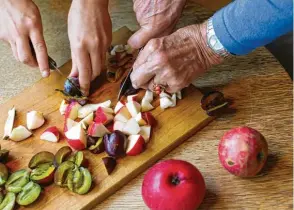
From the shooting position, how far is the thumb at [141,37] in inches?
68.6

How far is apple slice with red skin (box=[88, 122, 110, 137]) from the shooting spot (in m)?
1.56

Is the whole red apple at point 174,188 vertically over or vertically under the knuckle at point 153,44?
under

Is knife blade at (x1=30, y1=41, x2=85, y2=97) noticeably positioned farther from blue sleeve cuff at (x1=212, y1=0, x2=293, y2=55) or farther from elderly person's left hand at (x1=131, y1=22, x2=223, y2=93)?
blue sleeve cuff at (x1=212, y1=0, x2=293, y2=55)

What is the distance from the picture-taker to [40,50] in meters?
1.70

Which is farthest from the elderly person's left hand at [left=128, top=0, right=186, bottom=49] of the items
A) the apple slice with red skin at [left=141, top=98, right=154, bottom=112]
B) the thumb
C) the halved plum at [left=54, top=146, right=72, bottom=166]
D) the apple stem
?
the apple stem

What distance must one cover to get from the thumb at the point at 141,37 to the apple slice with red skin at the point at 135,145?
0.38 m

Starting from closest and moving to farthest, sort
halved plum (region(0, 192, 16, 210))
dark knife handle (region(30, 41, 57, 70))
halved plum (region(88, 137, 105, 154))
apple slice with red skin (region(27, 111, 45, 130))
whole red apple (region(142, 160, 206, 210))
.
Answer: whole red apple (region(142, 160, 206, 210)) → halved plum (region(0, 192, 16, 210)) → halved plum (region(88, 137, 105, 154)) → apple slice with red skin (region(27, 111, 45, 130)) → dark knife handle (region(30, 41, 57, 70))

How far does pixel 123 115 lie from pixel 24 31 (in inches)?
18.3

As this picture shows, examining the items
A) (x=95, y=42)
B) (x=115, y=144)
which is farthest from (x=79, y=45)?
(x=115, y=144)

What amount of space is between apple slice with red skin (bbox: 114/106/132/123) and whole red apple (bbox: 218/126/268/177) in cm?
36

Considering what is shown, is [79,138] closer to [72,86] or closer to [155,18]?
[72,86]

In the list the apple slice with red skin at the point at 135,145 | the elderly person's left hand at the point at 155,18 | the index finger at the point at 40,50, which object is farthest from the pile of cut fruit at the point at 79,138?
the elderly person's left hand at the point at 155,18

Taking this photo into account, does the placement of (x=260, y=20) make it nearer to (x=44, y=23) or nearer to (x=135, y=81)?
(x=135, y=81)

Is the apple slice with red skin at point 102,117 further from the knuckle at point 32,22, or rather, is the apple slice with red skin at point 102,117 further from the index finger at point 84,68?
the knuckle at point 32,22
